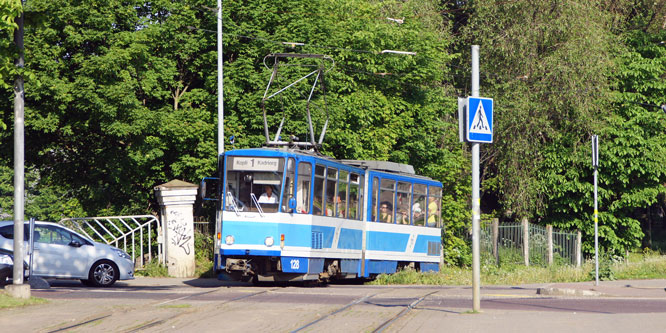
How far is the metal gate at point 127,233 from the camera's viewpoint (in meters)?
25.5

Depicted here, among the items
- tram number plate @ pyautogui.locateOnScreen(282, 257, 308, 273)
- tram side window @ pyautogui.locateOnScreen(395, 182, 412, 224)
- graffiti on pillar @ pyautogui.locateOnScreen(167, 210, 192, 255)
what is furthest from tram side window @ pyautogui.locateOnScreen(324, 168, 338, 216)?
graffiti on pillar @ pyautogui.locateOnScreen(167, 210, 192, 255)

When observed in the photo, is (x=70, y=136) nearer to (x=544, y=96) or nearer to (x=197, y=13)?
(x=197, y=13)

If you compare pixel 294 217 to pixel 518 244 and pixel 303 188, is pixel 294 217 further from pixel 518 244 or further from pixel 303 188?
pixel 518 244

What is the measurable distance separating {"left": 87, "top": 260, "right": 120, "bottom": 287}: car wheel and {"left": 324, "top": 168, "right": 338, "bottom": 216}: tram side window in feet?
17.6

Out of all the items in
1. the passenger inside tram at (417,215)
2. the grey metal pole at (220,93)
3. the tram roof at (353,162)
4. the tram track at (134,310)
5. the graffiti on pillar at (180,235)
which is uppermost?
the grey metal pole at (220,93)

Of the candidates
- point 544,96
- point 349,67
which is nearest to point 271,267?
point 349,67

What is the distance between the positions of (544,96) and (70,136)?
17.4 meters

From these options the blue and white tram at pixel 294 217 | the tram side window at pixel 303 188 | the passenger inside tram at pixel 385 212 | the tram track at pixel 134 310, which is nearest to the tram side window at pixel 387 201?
the passenger inside tram at pixel 385 212

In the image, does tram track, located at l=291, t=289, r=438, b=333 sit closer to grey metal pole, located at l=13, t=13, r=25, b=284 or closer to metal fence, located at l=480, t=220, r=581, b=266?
grey metal pole, located at l=13, t=13, r=25, b=284

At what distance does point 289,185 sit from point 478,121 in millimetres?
7162

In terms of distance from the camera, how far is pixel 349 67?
1228 inches

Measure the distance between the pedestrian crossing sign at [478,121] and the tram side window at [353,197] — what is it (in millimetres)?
8929

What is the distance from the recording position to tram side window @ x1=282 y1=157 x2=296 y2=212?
1912 centimetres

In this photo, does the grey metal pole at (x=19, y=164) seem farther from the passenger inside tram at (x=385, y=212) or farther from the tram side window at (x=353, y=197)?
the passenger inside tram at (x=385, y=212)
